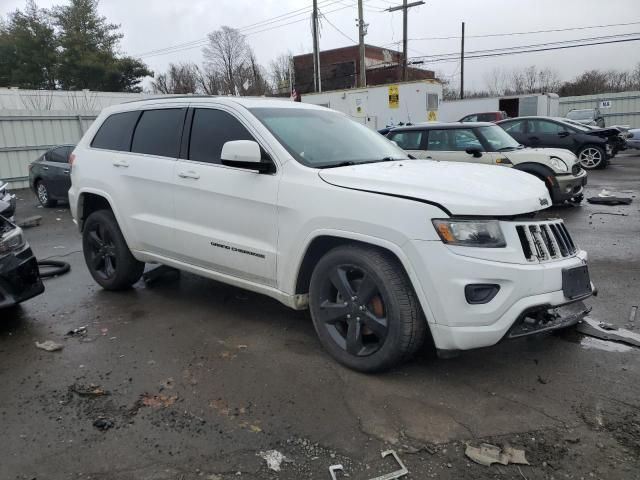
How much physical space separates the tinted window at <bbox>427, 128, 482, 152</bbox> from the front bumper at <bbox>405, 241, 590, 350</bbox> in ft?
22.6

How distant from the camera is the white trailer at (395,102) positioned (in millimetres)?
20688

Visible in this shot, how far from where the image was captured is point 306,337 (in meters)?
4.19

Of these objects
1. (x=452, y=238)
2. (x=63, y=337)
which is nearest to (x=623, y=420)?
(x=452, y=238)

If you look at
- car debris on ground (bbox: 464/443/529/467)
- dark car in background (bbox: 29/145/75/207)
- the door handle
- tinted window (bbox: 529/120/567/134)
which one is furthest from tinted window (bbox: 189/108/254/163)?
tinted window (bbox: 529/120/567/134)

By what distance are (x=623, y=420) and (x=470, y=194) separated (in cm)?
154

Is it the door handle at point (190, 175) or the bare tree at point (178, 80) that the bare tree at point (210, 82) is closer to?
the bare tree at point (178, 80)

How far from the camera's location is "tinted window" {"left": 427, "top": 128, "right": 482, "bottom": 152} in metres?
9.57

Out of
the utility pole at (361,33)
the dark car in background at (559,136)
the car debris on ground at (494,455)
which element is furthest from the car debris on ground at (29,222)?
the utility pole at (361,33)

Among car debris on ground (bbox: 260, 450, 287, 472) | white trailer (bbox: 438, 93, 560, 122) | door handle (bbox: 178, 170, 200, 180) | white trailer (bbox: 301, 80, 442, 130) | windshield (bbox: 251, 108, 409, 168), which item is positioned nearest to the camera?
car debris on ground (bbox: 260, 450, 287, 472)

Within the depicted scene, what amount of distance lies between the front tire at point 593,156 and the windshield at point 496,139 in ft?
23.0

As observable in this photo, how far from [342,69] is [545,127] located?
107 feet

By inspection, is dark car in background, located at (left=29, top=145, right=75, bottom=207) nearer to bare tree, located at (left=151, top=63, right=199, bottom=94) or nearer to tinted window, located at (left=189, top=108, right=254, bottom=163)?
tinted window, located at (left=189, top=108, right=254, bottom=163)

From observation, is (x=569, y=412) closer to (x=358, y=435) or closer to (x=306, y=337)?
(x=358, y=435)

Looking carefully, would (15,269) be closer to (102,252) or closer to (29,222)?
(102,252)
